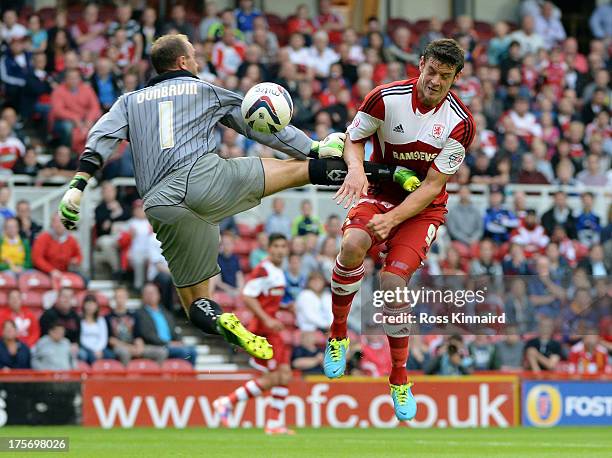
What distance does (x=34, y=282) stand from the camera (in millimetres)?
18484

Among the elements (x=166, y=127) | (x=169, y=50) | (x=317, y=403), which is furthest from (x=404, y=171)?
(x=317, y=403)

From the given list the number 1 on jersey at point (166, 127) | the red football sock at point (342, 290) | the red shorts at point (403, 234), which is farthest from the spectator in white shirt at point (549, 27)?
the number 1 on jersey at point (166, 127)

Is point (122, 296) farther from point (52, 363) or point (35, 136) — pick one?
point (35, 136)

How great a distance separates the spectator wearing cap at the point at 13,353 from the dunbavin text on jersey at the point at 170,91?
6.94 meters

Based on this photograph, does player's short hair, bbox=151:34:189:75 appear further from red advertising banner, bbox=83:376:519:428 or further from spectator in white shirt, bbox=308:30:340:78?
spectator in white shirt, bbox=308:30:340:78

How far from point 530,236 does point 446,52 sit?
1024 centimetres

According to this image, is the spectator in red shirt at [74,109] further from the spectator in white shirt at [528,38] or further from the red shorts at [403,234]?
the red shorts at [403,234]

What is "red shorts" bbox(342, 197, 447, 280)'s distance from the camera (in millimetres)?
11531

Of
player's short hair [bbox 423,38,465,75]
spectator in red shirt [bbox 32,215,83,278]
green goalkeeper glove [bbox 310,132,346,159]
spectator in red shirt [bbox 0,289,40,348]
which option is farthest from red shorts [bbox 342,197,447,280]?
spectator in red shirt [bbox 32,215,83,278]

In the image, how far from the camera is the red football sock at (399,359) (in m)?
11.8

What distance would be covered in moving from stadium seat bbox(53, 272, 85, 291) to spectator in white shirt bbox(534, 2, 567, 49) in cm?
1033

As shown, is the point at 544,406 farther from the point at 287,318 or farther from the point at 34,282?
the point at 34,282

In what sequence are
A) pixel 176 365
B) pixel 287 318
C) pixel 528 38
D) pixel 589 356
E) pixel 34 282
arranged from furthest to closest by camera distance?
pixel 528 38 → pixel 589 356 → pixel 287 318 → pixel 34 282 → pixel 176 365

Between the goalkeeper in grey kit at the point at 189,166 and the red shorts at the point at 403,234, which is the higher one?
the goalkeeper in grey kit at the point at 189,166
